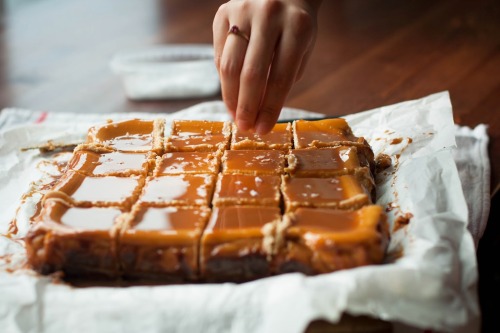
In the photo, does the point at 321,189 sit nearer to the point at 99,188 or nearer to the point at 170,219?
the point at 170,219

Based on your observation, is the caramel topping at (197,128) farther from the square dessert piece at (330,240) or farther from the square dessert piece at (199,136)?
the square dessert piece at (330,240)

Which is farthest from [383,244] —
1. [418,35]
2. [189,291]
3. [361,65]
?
[418,35]

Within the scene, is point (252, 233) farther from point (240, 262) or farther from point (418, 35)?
point (418, 35)

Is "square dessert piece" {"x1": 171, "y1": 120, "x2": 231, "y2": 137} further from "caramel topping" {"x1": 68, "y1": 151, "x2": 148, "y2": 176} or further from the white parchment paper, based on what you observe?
the white parchment paper

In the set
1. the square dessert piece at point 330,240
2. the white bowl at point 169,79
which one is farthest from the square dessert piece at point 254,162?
the white bowl at point 169,79

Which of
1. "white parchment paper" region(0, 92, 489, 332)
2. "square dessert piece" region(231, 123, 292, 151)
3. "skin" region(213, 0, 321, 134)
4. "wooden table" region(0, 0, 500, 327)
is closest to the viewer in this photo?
"white parchment paper" region(0, 92, 489, 332)

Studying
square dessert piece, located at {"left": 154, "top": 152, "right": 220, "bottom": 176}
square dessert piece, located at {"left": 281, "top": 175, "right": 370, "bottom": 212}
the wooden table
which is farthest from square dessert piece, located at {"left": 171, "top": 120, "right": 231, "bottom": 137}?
the wooden table
